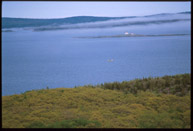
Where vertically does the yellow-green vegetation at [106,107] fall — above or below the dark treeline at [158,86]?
below

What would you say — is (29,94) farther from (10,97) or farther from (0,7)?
(0,7)

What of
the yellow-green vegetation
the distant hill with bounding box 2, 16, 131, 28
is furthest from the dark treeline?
the distant hill with bounding box 2, 16, 131, 28

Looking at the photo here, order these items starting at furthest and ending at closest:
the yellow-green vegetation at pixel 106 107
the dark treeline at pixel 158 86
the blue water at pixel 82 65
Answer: the blue water at pixel 82 65, the dark treeline at pixel 158 86, the yellow-green vegetation at pixel 106 107

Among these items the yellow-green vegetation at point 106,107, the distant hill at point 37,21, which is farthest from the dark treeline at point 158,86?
the distant hill at point 37,21

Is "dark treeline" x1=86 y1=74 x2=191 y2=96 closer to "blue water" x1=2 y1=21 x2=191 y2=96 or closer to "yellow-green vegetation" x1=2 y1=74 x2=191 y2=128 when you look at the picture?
"yellow-green vegetation" x1=2 y1=74 x2=191 y2=128

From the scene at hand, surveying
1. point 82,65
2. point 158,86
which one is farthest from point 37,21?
point 158,86

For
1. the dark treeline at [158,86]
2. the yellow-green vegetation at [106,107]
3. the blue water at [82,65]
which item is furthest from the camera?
the blue water at [82,65]

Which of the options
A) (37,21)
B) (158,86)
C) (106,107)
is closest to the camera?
(106,107)

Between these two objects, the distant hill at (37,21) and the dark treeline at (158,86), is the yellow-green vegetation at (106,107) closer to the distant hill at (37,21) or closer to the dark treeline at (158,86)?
the dark treeline at (158,86)

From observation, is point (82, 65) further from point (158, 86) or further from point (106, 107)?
point (106, 107)

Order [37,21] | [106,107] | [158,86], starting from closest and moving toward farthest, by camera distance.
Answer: [106,107], [158,86], [37,21]
